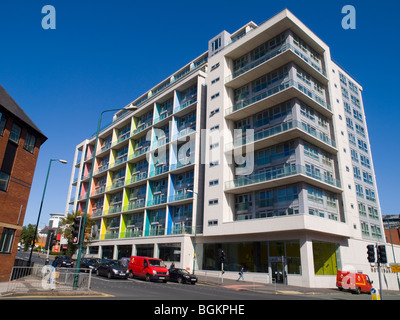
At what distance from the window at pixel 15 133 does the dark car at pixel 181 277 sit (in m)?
16.9

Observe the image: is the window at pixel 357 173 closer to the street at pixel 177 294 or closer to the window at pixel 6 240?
the street at pixel 177 294

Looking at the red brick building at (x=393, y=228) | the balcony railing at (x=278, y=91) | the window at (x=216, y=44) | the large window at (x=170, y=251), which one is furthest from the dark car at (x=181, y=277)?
the red brick building at (x=393, y=228)

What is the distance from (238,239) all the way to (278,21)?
24667mm

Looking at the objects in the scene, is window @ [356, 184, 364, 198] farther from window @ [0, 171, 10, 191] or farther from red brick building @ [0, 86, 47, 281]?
window @ [0, 171, 10, 191]

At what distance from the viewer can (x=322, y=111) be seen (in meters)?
35.5

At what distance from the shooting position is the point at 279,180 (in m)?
30.2

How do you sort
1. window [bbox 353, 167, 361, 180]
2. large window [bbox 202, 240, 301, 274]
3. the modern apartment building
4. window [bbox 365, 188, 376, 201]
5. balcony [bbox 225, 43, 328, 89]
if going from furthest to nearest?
window [bbox 365, 188, 376, 201], window [bbox 353, 167, 361, 180], balcony [bbox 225, 43, 328, 89], the modern apartment building, large window [bbox 202, 240, 301, 274]

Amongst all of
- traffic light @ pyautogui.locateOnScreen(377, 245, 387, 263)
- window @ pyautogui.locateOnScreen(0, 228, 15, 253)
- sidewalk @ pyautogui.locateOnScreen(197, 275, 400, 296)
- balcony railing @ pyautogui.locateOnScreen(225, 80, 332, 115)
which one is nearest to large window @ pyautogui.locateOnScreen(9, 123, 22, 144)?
window @ pyautogui.locateOnScreen(0, 228, 15, 253)

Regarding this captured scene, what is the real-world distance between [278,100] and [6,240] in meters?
28.2

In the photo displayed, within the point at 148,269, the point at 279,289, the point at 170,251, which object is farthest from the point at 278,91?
the point at 170,251

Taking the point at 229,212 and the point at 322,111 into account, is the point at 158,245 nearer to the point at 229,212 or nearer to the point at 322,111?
the point at 229,212

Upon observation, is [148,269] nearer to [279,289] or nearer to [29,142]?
[279,289]

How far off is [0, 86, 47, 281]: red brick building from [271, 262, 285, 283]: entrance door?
2218 cm

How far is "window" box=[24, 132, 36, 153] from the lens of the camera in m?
22.1
